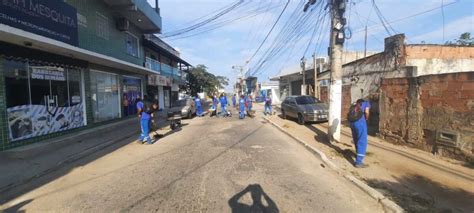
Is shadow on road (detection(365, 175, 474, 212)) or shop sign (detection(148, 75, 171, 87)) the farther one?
shop sign (detection(148, 75, 171, 87))

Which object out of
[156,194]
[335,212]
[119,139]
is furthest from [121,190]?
[119,139]

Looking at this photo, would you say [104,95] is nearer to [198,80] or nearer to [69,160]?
[69,160]

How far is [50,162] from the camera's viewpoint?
8.83 m

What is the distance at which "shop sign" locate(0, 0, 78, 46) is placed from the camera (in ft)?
32.2

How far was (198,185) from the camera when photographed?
6.20 metres

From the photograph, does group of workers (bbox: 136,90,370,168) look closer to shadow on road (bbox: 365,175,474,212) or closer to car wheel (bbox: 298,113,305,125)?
shadow on road (bbox: 365,175,474,212)

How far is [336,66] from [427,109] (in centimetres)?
295

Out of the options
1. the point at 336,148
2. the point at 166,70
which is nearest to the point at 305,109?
the point at 336,148

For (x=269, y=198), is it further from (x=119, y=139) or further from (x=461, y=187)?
(x=119, y=139)

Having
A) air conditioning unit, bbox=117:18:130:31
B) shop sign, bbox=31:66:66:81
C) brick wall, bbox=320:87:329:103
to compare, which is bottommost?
brick wall, bbox=320:87:329:103

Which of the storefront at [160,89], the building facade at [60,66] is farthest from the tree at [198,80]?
the building facade at [60,66]

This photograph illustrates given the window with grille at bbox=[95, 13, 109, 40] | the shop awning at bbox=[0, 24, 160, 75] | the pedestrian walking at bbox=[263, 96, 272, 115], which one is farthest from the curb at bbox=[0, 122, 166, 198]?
the pedestrian walking at bbox=[263, 96, 272, 115]

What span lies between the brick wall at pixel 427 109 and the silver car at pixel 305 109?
17.4 feet

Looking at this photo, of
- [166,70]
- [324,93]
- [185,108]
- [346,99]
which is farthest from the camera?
[166,70]
